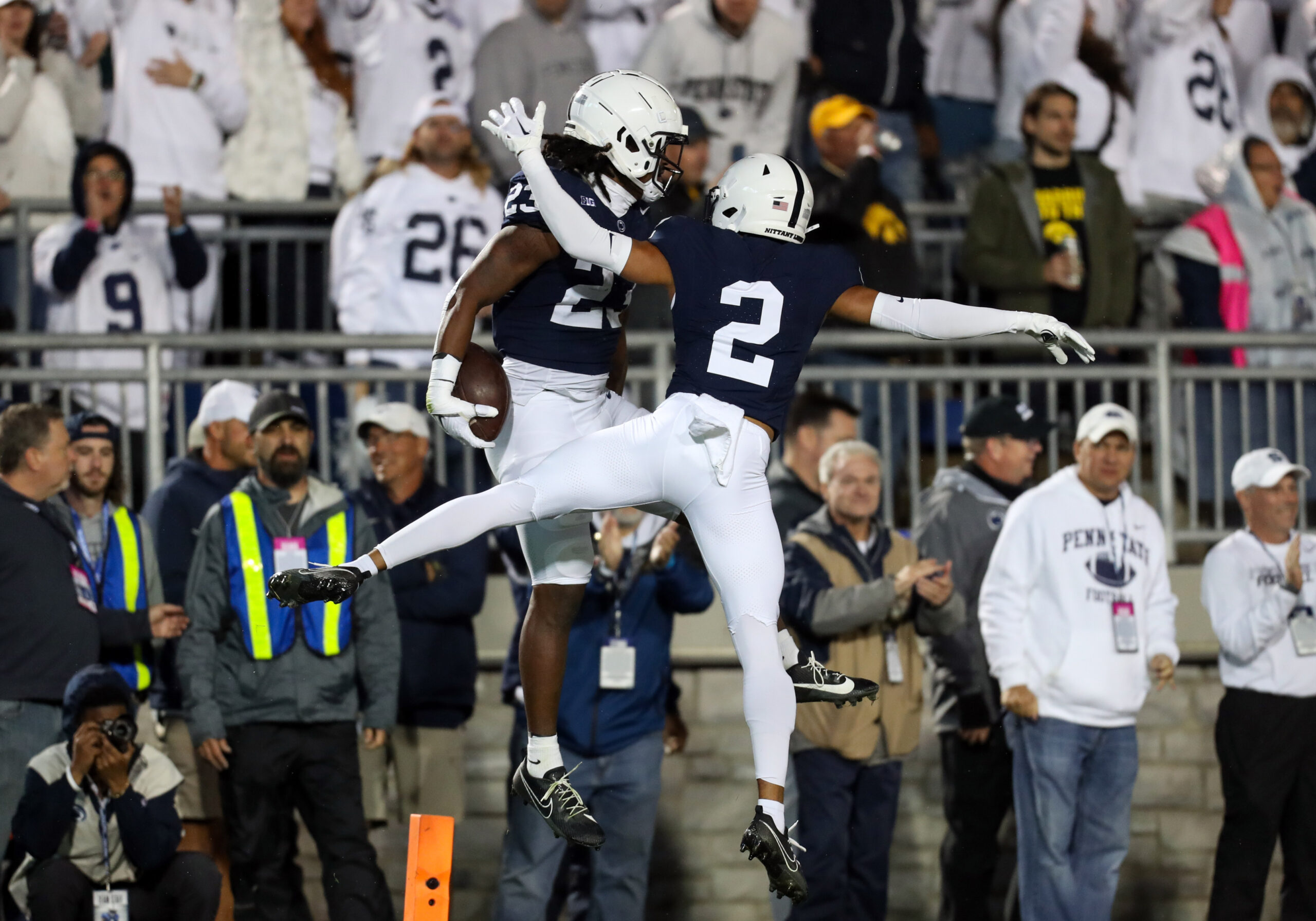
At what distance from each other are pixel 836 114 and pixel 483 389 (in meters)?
4.24

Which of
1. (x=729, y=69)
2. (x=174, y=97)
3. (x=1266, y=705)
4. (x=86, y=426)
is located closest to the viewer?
(x=86, y=426)

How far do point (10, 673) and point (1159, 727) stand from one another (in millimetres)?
5073

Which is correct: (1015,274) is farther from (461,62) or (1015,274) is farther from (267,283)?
(267,283)

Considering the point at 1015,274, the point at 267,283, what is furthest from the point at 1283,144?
the point at 267,283

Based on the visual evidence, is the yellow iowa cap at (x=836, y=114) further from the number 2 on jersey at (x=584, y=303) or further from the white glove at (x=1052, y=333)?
the white glove at (x=1052, y=333)

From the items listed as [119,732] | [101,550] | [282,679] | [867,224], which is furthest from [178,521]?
[867,224]

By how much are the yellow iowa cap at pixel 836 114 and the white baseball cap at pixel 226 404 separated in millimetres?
3172

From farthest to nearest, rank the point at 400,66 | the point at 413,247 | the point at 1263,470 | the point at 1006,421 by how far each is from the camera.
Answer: the point at 400,66 < the point at 413,247 < the point at 1006,421 < the point at 1263,470

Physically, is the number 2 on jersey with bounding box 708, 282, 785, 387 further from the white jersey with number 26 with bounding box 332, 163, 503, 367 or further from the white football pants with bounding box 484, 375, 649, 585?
the white jersey with number 26 with bounding box 332, 163, 503, 367

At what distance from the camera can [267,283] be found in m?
9.32

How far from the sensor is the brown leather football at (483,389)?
16.1 feet

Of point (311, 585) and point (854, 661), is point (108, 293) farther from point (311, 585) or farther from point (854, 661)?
point (311, 585)

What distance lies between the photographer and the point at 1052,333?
4.84 m

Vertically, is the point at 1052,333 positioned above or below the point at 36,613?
above
